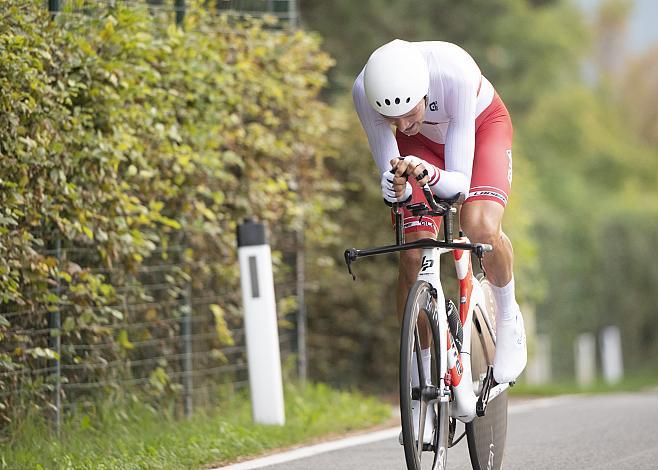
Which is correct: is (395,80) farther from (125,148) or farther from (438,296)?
(125,148)

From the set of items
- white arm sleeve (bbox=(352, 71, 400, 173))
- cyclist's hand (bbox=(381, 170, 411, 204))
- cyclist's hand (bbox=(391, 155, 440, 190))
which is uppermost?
white arm sleeve (bbox=(352, 71, 400, 173))

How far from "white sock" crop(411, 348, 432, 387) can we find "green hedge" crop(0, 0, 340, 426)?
7.61 ft

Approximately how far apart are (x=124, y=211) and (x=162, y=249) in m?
0.57

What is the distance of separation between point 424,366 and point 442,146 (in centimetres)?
118

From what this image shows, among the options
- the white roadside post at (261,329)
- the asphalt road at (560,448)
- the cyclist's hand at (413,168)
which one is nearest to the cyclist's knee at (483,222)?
the cyclist's hand at (413,168)

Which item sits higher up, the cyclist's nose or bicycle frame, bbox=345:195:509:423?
the cyclist's nose

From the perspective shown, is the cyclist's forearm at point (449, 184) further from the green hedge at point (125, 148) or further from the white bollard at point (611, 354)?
the white bollard at point (611, 354)

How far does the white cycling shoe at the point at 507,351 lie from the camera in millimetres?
5559

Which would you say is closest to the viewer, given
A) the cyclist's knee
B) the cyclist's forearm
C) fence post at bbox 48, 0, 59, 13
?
the cyclist's forearm

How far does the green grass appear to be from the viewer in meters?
6.00

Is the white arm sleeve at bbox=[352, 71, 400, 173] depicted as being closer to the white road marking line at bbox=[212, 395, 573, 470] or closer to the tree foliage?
the white road marking line at bbox=[212, 395, 573, 470]

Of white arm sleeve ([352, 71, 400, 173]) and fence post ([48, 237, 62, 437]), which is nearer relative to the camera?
white arm sleeve ([352, 71, 400, 173])

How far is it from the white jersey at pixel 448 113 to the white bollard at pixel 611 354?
16.3 metres

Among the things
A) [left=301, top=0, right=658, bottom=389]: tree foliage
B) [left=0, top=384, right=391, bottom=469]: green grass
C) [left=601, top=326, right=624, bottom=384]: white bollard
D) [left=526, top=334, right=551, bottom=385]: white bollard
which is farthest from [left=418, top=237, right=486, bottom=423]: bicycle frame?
[left=601, top=326, right=624, bottom=384]: white bollard
